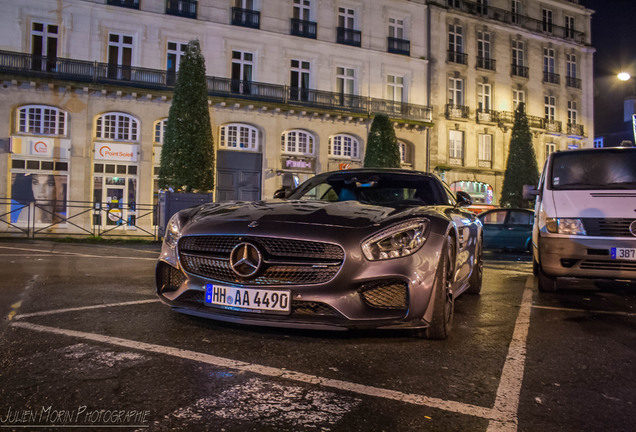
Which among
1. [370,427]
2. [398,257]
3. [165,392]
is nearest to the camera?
[370,427]

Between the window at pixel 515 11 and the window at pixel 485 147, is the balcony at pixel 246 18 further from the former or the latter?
the window at pixel 515 11

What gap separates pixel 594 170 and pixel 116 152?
21.5 meters

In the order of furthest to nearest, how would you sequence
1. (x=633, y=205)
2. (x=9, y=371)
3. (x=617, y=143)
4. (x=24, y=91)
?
1. (x=617, y=143)
2. (x=24, y=91)
3. (x=633, y=205)
4. (x=9, y=371)

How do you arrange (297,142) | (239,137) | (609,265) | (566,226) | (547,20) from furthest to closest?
(547,20)
(297,142)
(239,137)
(566,226)
(609,265)

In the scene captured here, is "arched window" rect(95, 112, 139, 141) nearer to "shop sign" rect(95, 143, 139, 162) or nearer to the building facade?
the building facade

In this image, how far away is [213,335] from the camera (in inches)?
135

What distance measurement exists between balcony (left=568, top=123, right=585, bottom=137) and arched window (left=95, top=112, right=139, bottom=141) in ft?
98.3

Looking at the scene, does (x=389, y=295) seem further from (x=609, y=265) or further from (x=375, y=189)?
(x=609, y=265)

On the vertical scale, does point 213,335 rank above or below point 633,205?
below

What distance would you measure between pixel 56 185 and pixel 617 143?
4438 cm

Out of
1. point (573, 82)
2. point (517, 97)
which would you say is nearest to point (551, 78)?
point (573, 82)

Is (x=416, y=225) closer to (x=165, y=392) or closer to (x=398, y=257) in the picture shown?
(x=398, y=257)

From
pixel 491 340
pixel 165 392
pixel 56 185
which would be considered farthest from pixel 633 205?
pixel 56 185

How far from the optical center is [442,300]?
135 inches
